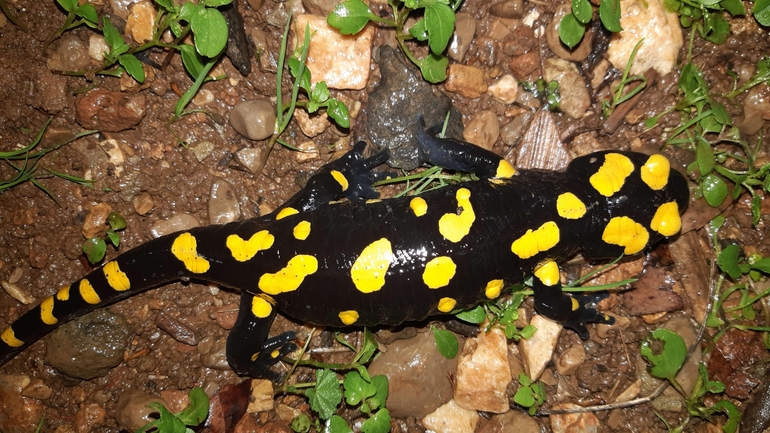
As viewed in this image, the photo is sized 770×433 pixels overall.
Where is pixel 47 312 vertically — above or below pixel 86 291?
below

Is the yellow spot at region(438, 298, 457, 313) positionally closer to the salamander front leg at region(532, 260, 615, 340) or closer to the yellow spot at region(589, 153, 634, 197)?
the salamander front leg at region(532, 260, 615, 340)

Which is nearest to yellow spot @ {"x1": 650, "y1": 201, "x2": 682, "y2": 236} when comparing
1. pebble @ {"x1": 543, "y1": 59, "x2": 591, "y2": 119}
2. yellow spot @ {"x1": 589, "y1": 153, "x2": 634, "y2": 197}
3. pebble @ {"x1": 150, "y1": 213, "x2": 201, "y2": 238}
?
yellow spot @ {"x1": 589, "y1": 153, "x2": 634, "y2": 197}

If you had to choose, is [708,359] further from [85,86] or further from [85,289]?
[85,86]

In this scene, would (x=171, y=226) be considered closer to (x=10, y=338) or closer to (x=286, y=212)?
(x=286, y=212)

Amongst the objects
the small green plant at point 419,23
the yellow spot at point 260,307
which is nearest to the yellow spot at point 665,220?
the small green plant at point 419,23

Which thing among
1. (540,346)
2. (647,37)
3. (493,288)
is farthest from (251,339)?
(647,37)

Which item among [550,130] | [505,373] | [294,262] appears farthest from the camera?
[550,130]

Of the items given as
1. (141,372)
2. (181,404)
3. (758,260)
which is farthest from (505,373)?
(141,372)
